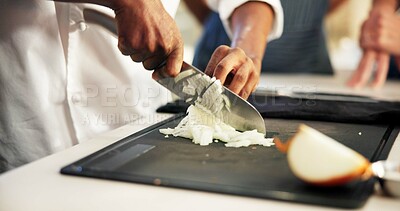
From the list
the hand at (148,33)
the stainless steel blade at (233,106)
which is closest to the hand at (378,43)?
the stainless steel blade at (233,106)

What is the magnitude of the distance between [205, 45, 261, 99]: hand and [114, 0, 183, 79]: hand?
0.36 feet

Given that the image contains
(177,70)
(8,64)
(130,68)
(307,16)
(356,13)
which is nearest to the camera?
(177,70)

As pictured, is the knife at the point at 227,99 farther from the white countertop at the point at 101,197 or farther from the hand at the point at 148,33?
the white countertop at the point at 101,197

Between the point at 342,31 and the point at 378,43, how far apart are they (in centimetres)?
106

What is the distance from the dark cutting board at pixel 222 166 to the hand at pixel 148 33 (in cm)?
13

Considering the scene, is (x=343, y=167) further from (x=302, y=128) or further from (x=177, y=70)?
(x=177, y=70)

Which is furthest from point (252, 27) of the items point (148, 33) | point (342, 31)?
point (342, 31)

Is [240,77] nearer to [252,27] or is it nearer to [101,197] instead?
[252,27]

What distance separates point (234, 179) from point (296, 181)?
0.07m

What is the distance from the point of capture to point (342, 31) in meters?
2.56

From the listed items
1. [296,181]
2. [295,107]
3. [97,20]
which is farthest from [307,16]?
[296,181]

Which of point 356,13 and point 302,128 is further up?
point 356,13

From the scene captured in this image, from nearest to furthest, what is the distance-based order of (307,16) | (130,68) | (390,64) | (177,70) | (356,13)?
(177,70) → (130,68) → (390,64) → (307,16) → (356,13)

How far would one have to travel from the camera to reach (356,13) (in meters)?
2.52
